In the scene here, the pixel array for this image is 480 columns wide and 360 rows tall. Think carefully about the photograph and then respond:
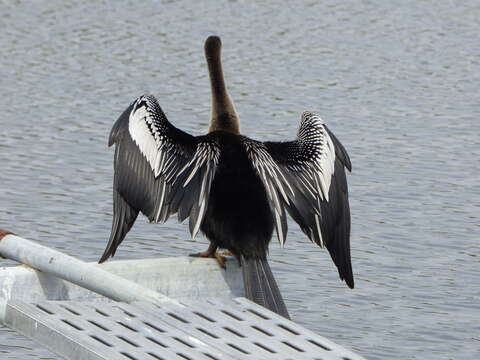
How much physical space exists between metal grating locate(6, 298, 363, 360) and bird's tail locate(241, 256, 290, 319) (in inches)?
15.8

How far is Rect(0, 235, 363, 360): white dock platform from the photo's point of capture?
3.47 m

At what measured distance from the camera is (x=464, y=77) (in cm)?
1378

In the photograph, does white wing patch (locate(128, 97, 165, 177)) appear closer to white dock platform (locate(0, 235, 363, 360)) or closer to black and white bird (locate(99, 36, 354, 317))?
black and white bird (locate(99, 36, 354, 317))

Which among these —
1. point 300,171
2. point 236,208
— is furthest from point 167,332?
point 300,171

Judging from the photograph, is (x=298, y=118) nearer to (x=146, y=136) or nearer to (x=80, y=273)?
(x=146, y=136)

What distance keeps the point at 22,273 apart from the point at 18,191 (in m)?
4.84

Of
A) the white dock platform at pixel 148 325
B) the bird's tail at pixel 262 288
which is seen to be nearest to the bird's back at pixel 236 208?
the bird's tail at pixel 262 288

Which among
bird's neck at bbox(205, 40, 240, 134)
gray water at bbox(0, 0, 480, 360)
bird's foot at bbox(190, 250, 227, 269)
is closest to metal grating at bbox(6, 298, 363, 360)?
bird's foot at bbox(190, 250, 227, 269)

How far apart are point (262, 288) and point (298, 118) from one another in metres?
7.22

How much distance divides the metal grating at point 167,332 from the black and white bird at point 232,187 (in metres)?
0.68

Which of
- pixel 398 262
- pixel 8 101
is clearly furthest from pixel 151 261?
pixel 8 101

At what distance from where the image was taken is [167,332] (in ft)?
11.8

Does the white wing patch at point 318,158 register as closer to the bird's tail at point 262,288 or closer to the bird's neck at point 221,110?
the bird's neck at point 221,110

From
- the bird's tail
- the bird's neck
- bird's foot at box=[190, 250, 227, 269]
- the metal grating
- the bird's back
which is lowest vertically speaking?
the metal grating
